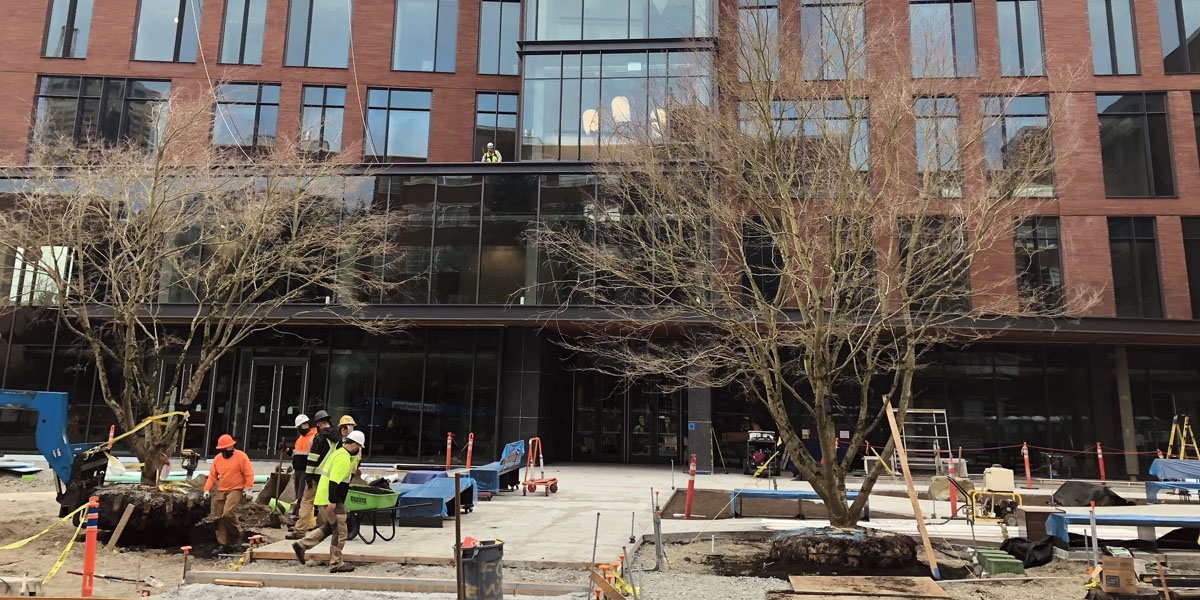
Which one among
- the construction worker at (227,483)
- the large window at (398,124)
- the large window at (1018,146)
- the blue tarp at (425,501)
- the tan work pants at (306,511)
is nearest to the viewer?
the construction worker at (227,483)

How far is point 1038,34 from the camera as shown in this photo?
2622 cm

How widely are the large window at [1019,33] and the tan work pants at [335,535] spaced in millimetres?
25631

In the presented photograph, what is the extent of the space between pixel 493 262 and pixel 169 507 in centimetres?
A: 1372

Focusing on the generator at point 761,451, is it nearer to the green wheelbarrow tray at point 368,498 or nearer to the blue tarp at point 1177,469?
the blue tarp at point 1177,469

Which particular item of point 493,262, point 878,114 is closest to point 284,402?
point 493,262

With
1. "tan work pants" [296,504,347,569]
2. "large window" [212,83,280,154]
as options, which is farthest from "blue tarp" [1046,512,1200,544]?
"large window" [212,83,280,154]

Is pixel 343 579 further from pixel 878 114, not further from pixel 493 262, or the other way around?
pixel 493 262

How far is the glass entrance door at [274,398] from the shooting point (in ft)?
84.0

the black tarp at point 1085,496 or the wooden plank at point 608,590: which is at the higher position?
the black tarp at point 1085,496

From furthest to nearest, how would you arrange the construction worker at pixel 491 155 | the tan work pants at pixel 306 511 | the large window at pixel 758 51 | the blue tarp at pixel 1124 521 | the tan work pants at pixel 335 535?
the construction worker at pixel 491 155 < the large window at pixel 758 51 < the tan work pants at pixel 306 511 < the blue tarp at pixel 1124 521 < the tan work pants at pixel 335 535

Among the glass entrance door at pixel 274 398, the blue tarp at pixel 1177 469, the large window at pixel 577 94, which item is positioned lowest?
the blue tarp at pixel 1177 469

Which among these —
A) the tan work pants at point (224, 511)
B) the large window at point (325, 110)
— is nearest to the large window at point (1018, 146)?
the tan work pants at point (224, 511)

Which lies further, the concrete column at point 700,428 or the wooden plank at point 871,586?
the concrete column at point 700,428

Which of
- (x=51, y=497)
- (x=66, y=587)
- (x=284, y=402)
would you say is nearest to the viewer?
(x=66, y=587)
